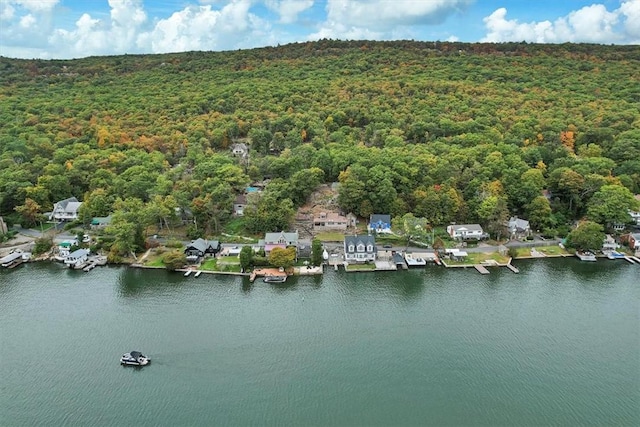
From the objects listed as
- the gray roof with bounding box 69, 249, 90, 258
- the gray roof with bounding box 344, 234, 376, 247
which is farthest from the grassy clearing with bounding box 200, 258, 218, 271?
the gray roof with bounding box 344, 234, 376, 247

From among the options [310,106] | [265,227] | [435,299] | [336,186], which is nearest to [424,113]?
[310,106]

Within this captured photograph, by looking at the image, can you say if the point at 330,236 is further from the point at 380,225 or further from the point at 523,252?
the point at 523,252

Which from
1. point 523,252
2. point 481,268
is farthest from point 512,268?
point 523,252

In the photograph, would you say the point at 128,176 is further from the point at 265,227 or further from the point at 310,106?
the point at 310,106

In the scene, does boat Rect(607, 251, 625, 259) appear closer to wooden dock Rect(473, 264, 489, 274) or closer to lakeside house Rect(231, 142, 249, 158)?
wooden dock Rect(473, 264, 489, 274)

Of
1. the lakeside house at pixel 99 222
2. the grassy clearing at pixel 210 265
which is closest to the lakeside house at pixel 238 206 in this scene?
the grassy clearing at pixel 210 265

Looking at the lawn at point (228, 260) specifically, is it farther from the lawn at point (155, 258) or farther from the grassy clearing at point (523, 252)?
the grassy clearing at point (523, 252)
